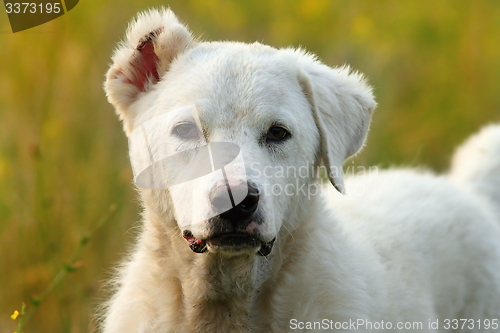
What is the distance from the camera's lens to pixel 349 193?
4.82m

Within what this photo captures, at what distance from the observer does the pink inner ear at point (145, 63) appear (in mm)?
3740

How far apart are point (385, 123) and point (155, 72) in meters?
6.03

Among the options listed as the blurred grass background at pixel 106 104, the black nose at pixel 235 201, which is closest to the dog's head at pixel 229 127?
the black nose at pixel 235 201

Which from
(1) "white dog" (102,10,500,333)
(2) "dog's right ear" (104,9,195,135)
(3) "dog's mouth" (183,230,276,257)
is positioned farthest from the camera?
(2) "dog's right ear" (104,9,195,135)

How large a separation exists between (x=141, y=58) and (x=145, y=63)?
43 millimetres

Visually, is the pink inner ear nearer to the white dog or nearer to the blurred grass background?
Answer: the white dog

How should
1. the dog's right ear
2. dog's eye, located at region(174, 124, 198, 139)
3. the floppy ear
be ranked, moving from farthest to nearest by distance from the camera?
1. the dog's right ear
2. the floppy ear
3. dog's eye, located at region(174, 124, 198, 139)

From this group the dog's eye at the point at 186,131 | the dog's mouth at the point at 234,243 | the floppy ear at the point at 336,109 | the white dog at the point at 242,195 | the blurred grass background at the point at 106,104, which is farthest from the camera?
the blurred grass background at the point at 106,104

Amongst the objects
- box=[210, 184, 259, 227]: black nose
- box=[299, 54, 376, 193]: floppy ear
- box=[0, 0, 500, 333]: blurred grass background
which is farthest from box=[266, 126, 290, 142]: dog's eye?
box=[0, 0, 500, 333]: blurred grass background

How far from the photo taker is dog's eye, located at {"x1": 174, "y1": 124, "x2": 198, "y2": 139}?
10.7ft

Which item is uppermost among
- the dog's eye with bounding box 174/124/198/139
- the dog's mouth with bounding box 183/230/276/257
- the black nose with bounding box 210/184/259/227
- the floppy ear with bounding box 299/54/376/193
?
the floppy ear with bounding box 299/54/376/193

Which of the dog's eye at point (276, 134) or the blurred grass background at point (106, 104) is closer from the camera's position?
the dog's eye at point (276, 134)

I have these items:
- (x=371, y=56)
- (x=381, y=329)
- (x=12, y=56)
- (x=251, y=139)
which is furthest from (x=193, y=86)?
(x=371, y=56)

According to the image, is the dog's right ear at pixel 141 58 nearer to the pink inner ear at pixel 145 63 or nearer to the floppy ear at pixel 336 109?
the pink inner ear at pixel 145 63
